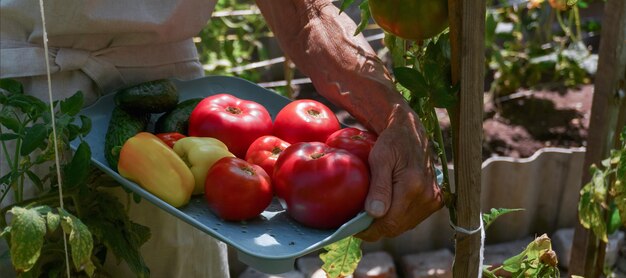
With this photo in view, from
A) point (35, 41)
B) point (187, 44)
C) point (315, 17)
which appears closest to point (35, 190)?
point (35, 41)

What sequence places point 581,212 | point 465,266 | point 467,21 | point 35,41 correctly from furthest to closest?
1. point 581,212
2. point 35,41
3. point 465,266
4. point 467,21

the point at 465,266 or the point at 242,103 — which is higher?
the point at 242,103

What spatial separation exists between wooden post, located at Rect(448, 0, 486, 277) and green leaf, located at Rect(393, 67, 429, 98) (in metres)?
0.04

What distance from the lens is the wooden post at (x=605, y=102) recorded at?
1.90 meters

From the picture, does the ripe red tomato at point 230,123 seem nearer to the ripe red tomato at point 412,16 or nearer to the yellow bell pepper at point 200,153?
the yellow bell pepper at point 200,153

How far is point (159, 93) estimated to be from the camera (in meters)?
1.35

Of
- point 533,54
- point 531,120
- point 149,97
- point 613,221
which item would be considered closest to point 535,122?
point 531,120

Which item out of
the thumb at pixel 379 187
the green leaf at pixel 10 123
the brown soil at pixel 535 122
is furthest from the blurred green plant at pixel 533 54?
the green leaf at pixel 10 123

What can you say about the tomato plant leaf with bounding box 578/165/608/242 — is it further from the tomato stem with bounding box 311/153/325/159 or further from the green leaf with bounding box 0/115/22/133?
the green leaf with bounding box 0/115/22/133

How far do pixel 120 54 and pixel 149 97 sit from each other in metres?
0.12

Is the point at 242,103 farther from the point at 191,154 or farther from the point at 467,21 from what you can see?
the point at 467,21

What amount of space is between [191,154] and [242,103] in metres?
0.18

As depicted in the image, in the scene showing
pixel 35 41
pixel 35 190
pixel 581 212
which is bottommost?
pixel 581 212

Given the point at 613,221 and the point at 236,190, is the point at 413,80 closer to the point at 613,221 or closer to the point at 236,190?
the point at 236,190
